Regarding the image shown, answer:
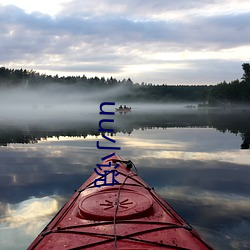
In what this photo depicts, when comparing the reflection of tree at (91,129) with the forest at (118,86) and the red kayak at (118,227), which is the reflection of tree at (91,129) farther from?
the forest at (118,86)

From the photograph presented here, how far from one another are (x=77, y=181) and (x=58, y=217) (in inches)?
223

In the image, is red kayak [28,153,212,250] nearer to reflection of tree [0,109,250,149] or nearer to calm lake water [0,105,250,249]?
calm lake water [0,105,250,249]

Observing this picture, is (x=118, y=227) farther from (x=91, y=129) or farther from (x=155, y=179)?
(x=91, y=129)

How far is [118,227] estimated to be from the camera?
5012mm

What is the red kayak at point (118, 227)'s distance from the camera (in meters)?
4.55

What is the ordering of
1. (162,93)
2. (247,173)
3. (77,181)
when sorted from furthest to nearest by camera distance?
1. (162,93)
2. (247,173)
3. (77,181)

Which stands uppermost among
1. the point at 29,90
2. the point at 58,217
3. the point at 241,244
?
the point at 29,90

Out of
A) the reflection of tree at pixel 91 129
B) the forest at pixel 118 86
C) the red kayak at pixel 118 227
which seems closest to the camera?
the red kayak at pixel 118 227

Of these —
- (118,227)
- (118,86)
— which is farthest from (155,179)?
(118,86)

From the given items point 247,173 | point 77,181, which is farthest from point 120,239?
point 247,173

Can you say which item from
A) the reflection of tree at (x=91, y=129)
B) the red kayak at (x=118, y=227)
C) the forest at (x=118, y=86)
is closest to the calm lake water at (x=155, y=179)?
the red kayak at (x=118, y=227)

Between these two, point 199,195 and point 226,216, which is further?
point 199,195

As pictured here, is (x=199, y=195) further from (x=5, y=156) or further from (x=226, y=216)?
(x=5, y=156)

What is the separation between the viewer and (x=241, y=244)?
21.4 feet
